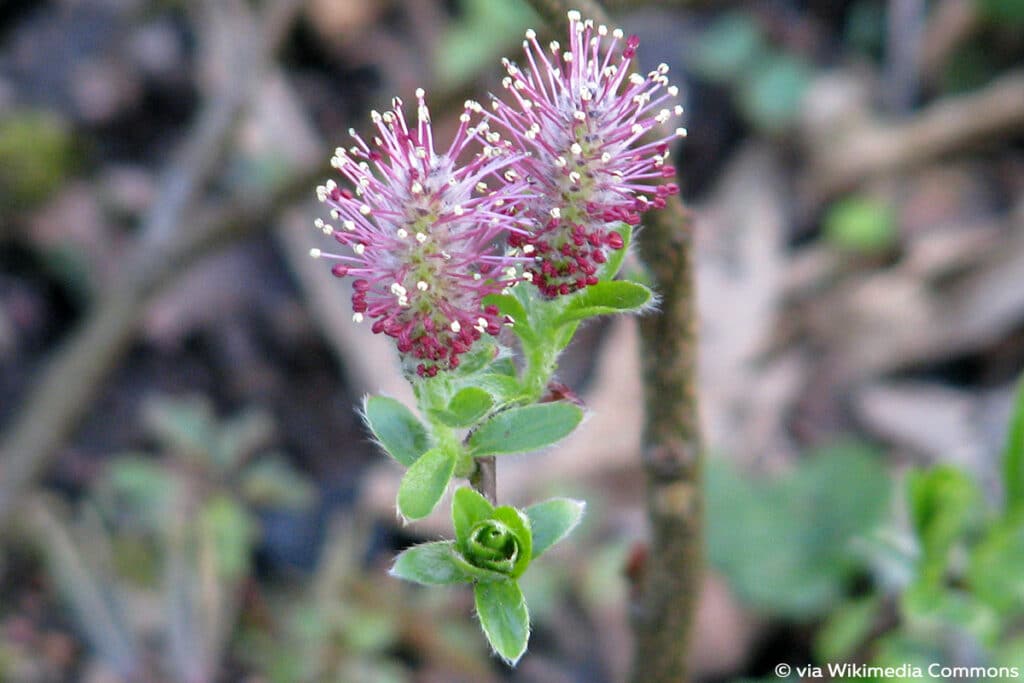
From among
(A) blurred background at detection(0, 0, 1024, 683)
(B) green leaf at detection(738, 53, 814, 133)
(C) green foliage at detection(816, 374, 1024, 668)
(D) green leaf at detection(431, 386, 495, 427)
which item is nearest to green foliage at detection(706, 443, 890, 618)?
(A) blurred background at detection(0, 0, 1024, 683)

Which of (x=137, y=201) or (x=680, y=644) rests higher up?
(x=137, y=201)

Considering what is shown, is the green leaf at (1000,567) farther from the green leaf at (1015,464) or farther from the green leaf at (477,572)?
the green leaf at (477,572)

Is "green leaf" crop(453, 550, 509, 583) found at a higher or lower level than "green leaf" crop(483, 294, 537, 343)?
lower

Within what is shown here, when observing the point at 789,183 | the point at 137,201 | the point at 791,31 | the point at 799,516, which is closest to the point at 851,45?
the point at 791,31

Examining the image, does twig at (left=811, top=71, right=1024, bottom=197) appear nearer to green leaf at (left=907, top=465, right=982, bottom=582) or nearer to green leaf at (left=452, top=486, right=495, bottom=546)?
green leaf at (left=907, top=465, right=982, bottom=582)

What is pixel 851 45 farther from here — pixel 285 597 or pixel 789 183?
pixel 285 597

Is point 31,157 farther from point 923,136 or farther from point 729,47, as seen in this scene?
point 923,136
